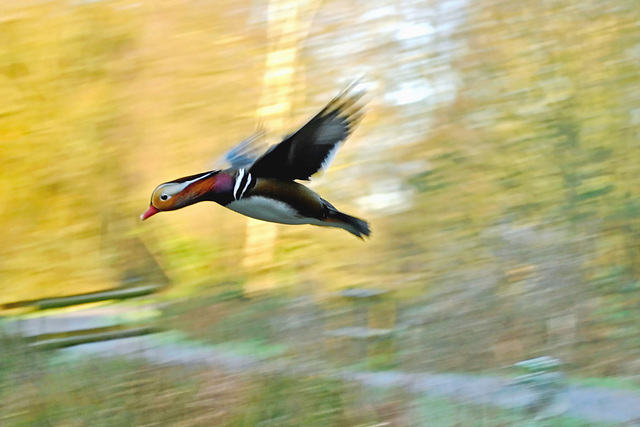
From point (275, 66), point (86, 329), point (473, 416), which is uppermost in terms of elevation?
point (275, 66)

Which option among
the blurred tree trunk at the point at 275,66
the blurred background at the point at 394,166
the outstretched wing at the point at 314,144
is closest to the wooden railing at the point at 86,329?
the blurred background at the point at 394,166

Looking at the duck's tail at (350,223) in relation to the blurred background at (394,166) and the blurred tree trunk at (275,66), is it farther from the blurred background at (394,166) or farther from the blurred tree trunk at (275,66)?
the blurred tree trunk at (275,66)

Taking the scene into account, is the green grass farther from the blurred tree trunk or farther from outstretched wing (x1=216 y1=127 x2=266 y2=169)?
outstretched wing (x1=216 y1=127 x2=266 y2=169)

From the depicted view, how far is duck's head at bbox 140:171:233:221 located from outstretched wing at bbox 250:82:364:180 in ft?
0.12

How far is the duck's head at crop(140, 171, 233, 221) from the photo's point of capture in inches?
17.0

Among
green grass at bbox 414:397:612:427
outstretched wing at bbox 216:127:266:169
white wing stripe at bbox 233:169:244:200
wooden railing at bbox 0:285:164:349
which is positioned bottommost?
green grass at bbox 414:397:612:427

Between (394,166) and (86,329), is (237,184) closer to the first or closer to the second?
(394,166)

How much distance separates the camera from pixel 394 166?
2441mm

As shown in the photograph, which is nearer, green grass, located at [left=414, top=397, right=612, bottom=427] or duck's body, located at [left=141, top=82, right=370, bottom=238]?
duck's body, located at [left=141, top=82, right=370, bottom=238]

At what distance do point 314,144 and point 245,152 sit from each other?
13cm

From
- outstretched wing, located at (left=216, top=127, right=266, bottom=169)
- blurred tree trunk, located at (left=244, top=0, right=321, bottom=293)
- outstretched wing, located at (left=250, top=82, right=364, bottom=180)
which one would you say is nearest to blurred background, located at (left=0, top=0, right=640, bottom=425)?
blurred tree trunk, located at (left=244, top=0, right=321, bottom=293)

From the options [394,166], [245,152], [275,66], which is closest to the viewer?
[245,152]

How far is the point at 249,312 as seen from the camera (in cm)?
240

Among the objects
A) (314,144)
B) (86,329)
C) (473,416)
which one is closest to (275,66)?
(86,329)
